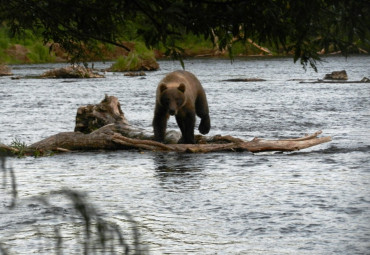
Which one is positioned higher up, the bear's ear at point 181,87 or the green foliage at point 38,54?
the bear's ear at point 181,87

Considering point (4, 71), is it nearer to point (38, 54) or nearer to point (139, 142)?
point (38, 54)

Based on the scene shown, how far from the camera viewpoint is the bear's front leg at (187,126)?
14.4m

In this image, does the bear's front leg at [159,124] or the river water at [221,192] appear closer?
the river water at [221,192]

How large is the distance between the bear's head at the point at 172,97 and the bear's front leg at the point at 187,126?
0.86ft

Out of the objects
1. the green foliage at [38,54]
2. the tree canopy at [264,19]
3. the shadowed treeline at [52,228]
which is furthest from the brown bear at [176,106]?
the green foliage at [38,54]

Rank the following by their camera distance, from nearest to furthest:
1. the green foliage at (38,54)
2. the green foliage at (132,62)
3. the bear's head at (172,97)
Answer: the bear's head at (172,97) → the green foliage at (132,62) → the green foliage at (38,54)

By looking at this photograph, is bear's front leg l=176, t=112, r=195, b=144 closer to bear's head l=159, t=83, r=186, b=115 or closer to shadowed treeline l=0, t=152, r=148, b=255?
bear's head l=159, t=83, r=186, b=115

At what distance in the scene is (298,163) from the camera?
41.9 ft

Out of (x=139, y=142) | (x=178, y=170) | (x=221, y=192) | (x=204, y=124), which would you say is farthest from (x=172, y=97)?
(x=221, y=192)

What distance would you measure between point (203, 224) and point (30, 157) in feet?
21.0

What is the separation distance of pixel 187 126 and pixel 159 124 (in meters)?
0.50

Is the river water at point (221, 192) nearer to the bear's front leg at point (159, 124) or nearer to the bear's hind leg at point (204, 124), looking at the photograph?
the bear's front leg at point (159, 124)

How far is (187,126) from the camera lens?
47.2ft

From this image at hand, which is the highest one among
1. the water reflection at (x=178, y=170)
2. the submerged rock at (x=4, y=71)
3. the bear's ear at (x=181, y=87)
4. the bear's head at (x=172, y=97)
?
the bear's ear at (x=181, y=87)
